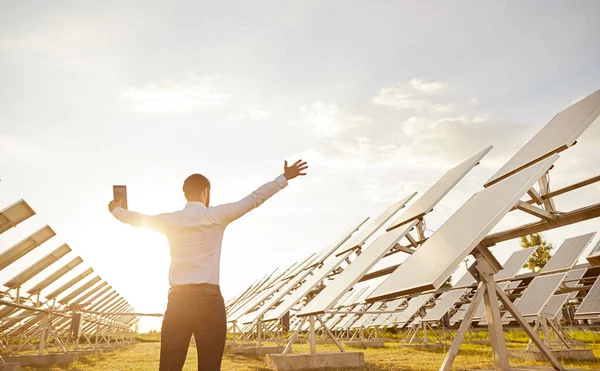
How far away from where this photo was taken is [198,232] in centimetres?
281

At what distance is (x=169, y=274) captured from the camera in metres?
2.74

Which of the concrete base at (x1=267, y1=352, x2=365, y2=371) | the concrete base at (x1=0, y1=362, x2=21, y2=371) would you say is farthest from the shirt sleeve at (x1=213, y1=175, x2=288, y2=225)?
the concrete base at (x1=0, y1=362, x2=21, y2=371)

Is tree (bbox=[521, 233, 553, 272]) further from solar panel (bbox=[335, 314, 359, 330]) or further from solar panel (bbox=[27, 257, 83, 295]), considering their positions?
solar panel (bbox=[27, 257, 83, 295])

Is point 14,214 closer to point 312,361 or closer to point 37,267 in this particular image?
point 37,267

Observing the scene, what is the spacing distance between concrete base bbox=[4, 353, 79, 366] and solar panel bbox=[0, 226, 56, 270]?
4.24 meters

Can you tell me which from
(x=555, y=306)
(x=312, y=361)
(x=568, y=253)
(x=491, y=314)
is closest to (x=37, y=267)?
(x=312, y=361)

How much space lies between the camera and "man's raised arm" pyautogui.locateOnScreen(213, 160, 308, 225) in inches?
112

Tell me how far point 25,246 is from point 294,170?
882cm

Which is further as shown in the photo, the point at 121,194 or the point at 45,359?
the point at 45,359

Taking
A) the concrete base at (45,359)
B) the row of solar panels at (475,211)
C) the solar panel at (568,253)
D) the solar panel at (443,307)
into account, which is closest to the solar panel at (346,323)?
the solar panel at (443,307)

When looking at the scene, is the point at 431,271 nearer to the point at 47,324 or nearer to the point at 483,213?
the point at 483,213

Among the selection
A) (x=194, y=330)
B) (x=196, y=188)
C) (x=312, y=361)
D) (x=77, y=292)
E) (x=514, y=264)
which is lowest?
(x=312, y=361)

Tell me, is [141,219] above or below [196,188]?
below

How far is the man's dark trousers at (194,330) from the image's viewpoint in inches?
99.9
